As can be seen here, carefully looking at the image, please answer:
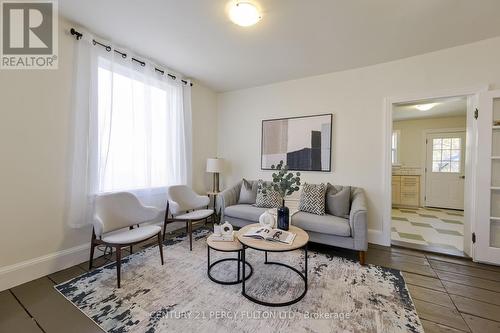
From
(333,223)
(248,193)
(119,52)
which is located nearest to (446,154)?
(333,223)

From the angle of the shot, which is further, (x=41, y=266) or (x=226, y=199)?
(x=226, y=199)

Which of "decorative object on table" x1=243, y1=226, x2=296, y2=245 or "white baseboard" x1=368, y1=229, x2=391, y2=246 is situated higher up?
"decorative object on table" x1=243, y1=226, x2=296, y2=245

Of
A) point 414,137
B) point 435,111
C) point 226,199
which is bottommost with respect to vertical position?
point 226,199

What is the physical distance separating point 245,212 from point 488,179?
2.95 metres

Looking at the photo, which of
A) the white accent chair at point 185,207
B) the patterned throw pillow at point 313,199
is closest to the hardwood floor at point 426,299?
the patterned throw pillow at point 313,199

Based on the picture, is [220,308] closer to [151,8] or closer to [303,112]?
[151,8]

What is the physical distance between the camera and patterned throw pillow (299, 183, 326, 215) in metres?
2.97

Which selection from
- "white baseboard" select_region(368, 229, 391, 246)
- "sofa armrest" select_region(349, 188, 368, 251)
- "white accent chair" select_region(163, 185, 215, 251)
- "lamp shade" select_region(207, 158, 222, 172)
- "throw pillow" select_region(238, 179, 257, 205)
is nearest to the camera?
"sofa armrest" select_region(349, 188, 368, 251)

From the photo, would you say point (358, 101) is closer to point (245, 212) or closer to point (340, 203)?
point (340, 203)

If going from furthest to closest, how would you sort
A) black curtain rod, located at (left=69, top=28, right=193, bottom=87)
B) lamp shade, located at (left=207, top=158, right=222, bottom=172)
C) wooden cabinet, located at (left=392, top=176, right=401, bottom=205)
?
wooden cabinet, located at (left=392, top=176, right=401, bottom=205), lamp shade, located at (left=207, top=158, right=222, bottom=172), black curtain rod, located at (left=69, top=28, right=193, bottom=87)

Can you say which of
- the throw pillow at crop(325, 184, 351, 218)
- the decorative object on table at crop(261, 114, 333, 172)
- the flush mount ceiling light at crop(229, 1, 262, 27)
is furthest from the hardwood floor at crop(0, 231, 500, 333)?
the flush mount ceiling light at crop(229, 1, 262, 27)

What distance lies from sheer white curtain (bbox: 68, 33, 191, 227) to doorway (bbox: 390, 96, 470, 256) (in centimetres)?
451

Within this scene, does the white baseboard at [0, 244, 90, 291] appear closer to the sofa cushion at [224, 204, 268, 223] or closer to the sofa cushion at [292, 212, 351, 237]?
the sofa cushion at [224, 204, 268, 223]

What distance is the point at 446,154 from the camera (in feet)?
17.6
